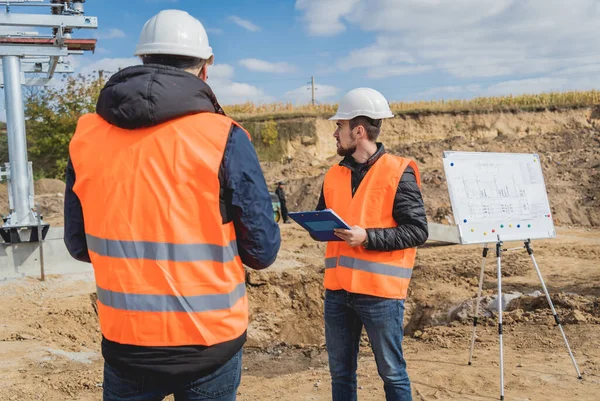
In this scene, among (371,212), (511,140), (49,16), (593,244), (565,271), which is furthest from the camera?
(511,140)

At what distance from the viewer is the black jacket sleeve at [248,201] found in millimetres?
1854

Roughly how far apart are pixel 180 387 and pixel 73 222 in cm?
76

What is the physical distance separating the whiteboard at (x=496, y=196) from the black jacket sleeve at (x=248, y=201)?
314cm

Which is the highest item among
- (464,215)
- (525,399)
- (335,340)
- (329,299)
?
(464,215)

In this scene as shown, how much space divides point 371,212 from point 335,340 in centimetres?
81

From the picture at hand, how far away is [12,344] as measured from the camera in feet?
19.5

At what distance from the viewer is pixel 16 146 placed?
9.01 metres

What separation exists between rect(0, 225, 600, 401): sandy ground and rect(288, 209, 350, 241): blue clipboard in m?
1.90

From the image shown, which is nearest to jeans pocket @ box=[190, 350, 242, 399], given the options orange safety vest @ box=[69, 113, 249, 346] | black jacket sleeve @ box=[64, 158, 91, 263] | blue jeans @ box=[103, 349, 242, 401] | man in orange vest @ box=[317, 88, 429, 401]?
blue jeans @ box=[103, 349, 242, 401]

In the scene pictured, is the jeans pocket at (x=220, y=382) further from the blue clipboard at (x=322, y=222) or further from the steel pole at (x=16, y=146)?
the steel pole at (x=16, y=146)

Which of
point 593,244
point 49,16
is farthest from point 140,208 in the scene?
point 593,244

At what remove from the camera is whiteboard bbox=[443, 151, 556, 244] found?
4863 mm

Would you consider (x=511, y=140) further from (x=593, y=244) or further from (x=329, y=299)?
(x=329, y=299)

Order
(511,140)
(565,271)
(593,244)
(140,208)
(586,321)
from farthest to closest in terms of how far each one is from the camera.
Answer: (511,140), (593,244), (565,271), (586,321), (140,208)
